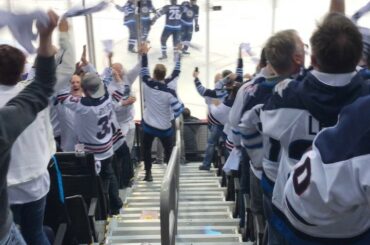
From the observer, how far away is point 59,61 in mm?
1528

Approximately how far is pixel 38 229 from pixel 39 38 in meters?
0.98

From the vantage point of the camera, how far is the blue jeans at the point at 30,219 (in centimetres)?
180

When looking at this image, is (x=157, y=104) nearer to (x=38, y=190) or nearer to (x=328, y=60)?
(x=38, y=190)

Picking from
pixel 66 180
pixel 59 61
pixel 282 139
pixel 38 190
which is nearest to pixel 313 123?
pixel 282 139

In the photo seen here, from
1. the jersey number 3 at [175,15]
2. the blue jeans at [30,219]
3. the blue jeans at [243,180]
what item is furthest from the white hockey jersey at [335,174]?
the jersey number 3 at [175,15]

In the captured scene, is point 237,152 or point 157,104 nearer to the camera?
point 237,152

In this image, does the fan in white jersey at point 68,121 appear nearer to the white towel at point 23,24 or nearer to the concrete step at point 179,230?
the concrete step at point 179,230

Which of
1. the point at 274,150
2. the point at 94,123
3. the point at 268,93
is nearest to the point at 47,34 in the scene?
the point at 274,150

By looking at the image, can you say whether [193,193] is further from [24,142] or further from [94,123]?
[24,142]

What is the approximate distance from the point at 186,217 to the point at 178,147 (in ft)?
2.67

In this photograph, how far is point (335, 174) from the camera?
968 mm

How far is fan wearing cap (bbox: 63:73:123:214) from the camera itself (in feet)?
10.4

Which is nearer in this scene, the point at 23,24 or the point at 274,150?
the point at 23,24

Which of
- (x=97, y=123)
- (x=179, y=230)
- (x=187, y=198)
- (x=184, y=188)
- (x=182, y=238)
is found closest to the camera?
(x=182, y=238)
